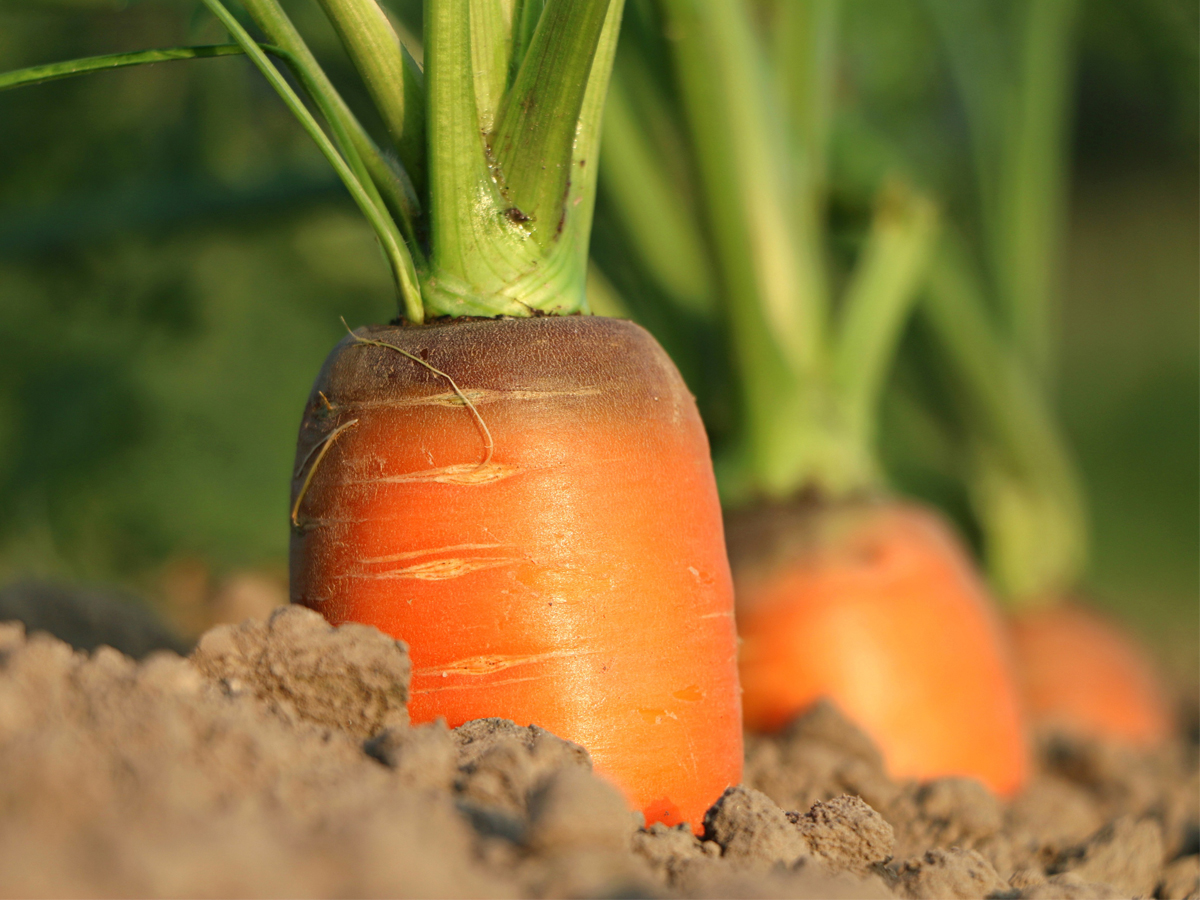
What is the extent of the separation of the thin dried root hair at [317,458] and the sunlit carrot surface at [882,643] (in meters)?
0.76

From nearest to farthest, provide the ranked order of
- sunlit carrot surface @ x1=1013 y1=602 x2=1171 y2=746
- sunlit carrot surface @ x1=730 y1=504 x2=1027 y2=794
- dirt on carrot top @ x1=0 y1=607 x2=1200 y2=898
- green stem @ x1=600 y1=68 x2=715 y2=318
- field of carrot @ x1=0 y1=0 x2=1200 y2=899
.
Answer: dirt on carrot top @ x1=0 y1=607 x2=1200 y2=898 → field of carrot @ x1=0 y1=0 x2=1200 y2=899 → sunlit carrot surface @ x1=730 y1=504 x2=1027 y2=794 → green stem @ x1=600 y1=68 x2=715 y2=318 → sunlit carrot surface @ x1=1013 y1=602 x2=1171 y2=746

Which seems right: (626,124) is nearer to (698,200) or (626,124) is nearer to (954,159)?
(698,200)

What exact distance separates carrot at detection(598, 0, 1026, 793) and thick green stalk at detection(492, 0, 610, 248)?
70 centimetres

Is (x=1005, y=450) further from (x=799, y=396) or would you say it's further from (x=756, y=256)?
(x=756, y=256)

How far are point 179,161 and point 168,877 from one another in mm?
2963

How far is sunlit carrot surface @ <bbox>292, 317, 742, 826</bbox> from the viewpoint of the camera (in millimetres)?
1063

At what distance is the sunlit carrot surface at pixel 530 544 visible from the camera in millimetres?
1063

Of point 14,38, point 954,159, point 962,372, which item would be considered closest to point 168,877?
point 962,372

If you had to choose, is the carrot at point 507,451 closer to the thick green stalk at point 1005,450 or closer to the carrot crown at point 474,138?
the carrot crown at point 474,138

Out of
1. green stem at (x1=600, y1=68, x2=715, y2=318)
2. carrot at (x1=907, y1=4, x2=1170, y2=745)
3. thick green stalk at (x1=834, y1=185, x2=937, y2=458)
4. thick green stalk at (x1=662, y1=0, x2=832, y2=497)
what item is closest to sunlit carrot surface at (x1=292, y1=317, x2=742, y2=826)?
thick green stalk at (x1=662, y1=0, x2=832, y2=497)

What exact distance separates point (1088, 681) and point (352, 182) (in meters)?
1.89

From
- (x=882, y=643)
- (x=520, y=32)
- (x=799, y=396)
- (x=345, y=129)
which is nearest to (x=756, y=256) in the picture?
(x=799, y=396)

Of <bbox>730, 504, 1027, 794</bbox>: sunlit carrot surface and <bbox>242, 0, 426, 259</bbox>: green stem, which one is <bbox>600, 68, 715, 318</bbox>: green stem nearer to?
<bbox>730, 504, 1027, 794</bbox>: sunlit carrot surface

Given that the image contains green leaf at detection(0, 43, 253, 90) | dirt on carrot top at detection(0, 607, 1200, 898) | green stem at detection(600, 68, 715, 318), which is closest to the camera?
dirt on carrot top at detection(0, 607, 1200, 898)
